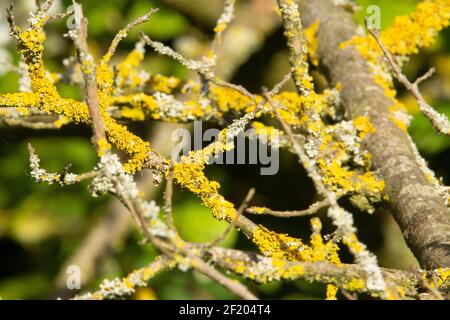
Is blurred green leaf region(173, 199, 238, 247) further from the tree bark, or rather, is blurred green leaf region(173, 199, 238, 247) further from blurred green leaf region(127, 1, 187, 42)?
the tree bark

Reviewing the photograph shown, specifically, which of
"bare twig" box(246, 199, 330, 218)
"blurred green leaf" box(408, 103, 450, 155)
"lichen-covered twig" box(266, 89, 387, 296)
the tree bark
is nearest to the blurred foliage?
"blurred green leaf" box(408, 103, 450, 155)

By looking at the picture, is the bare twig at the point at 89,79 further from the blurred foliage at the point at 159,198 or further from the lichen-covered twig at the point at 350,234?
the blurred foliage at the point at 159,198

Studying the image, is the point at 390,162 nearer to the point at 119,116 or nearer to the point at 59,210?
the point at 119,116

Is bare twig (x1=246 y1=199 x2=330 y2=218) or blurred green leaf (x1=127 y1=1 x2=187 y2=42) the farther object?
blurred green leaf (x1=127 y1=1 x2=187 y2=42)

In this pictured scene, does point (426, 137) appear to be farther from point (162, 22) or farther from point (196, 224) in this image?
point (162, 22)

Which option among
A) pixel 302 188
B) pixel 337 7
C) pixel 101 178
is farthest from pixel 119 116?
pixel 302 188

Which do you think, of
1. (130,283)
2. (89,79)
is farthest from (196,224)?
(89,79)

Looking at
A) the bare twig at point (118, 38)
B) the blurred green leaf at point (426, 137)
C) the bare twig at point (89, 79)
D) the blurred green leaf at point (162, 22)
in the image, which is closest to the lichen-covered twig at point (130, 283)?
the bare twig at point (89, 79)

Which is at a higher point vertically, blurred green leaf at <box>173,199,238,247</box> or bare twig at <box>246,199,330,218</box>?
blurred green leaf at <box>173,199,238,247</box>
